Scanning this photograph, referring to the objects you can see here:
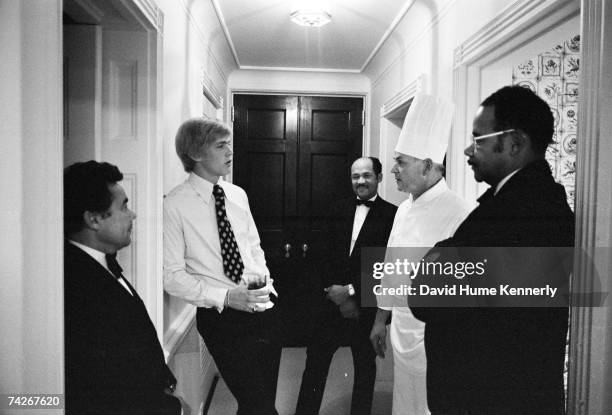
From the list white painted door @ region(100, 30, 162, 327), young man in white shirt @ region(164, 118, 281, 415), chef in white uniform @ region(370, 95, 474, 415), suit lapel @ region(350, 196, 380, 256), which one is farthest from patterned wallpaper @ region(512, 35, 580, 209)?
white painted door @ region(100, 30, 162, 327)

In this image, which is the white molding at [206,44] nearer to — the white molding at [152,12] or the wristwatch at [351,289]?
the white molding at [152,12]

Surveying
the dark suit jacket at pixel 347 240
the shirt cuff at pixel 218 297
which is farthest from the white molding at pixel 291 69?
the shirt cuff at pixel 218 297

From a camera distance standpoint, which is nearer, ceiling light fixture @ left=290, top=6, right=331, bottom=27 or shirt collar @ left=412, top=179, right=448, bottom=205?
shirt collar @ left=412, top=179, right=448, bottom=205

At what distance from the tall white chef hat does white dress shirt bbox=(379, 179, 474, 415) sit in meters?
0.08

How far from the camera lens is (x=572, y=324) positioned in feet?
2.24

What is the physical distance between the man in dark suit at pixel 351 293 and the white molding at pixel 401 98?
221 mm

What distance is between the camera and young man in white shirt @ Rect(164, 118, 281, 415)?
99 cm

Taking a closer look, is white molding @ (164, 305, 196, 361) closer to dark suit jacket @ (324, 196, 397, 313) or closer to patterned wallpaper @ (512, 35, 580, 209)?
dark suit jacket @ (324, 196, 397, 313)

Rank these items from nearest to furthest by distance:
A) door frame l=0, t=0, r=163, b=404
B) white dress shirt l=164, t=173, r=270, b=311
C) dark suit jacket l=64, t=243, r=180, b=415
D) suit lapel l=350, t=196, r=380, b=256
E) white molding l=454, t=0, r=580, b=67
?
door frame l=0, t=0, r=163, b=404, dark suit jacket l=64, t=243, r=180, b=415, white molding l=454, t=0, r=580, b=67, white dress shirt l=164, t=173, r=270, b=311, suit lapel l=350, t=196, r=380, b=256

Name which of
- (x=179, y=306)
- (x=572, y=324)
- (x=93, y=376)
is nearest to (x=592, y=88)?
(x=572, y=324)

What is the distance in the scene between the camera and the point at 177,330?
45.3 inches

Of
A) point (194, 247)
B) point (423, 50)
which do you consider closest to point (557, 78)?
point (423, 50)

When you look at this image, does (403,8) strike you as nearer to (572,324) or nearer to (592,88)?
(592,88)

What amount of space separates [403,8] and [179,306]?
119 centimetres
